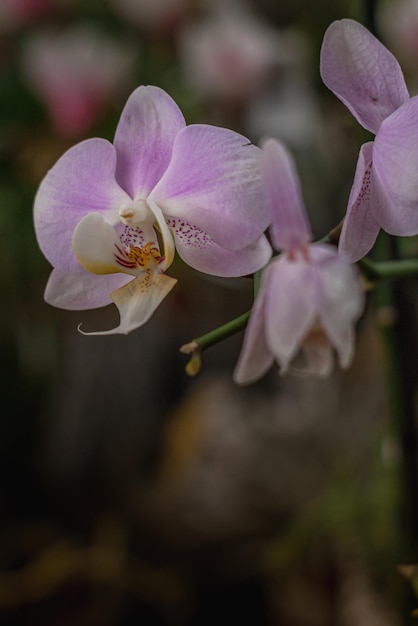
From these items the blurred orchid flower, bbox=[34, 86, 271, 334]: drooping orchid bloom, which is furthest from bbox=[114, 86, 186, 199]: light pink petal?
the blurred orchid flower

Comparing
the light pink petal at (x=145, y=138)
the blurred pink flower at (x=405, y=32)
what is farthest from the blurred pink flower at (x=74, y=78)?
the light pink petal at (x=145, y=138)

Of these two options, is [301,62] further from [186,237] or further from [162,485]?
[186,237]

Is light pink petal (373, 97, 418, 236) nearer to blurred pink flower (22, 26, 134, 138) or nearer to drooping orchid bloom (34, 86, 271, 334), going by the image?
drooping orchid bloom (34, 86, 271, 334)

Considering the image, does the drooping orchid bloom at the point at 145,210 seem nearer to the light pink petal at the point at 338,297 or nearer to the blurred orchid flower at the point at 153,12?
the light pink petal at the point at 338,297

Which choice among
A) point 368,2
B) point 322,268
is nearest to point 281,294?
point 322,268

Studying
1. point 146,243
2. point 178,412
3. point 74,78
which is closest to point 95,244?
point 146,243

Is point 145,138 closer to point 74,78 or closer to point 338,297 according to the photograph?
point 338,297
